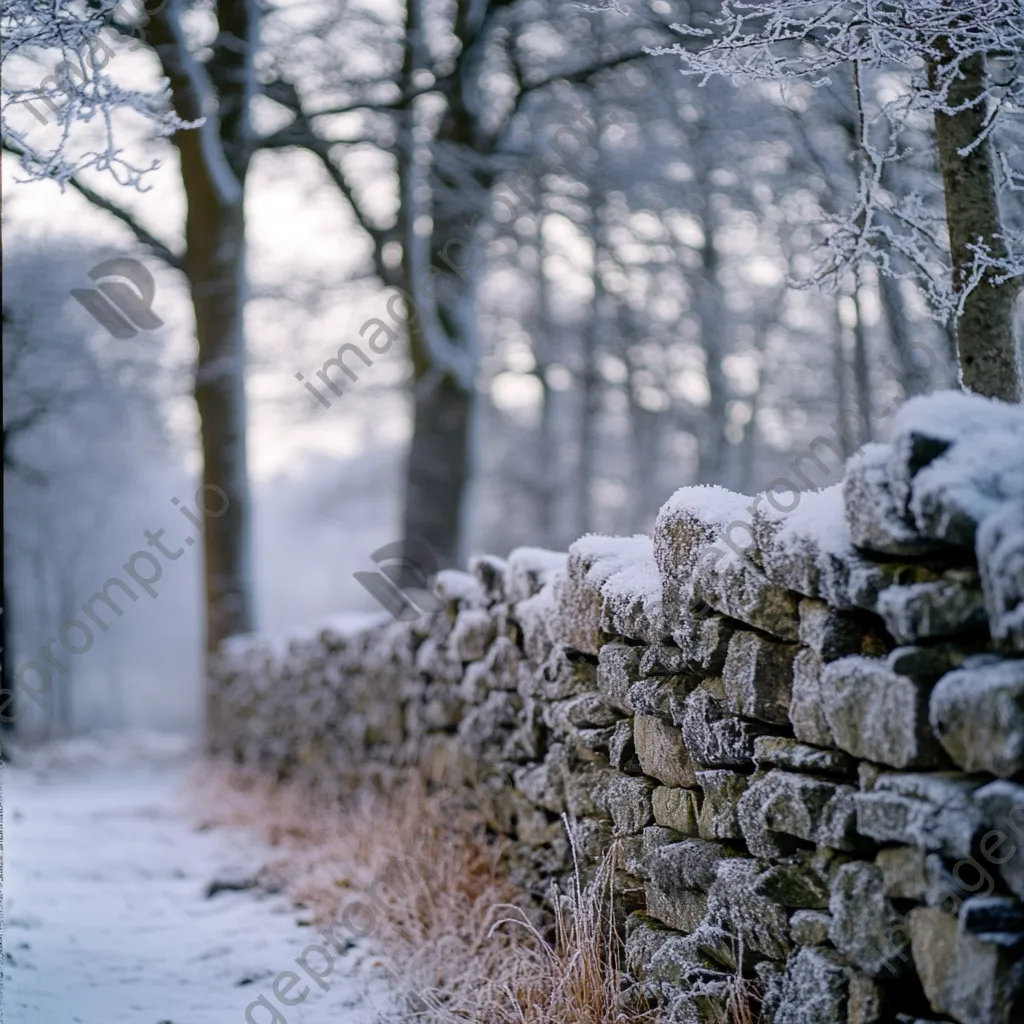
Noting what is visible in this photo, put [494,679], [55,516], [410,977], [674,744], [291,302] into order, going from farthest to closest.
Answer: [55,516]
[291,302]
[494,679]
[410,977]
[674,744]

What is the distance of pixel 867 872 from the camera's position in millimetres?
2158

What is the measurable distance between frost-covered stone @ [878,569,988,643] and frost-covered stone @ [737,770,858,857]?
429 mm

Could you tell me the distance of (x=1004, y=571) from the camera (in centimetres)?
181

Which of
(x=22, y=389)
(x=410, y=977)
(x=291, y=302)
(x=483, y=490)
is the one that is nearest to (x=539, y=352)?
(x=291, y=302)

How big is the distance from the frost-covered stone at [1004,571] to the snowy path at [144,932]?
2.46 m

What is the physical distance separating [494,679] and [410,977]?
49.4 inches

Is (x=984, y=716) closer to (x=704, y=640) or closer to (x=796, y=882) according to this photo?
(x=796, y=882)

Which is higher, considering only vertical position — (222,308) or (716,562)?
(222,308)

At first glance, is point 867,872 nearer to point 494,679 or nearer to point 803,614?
point 803,614

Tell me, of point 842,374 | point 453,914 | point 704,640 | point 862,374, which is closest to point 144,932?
point 453,914

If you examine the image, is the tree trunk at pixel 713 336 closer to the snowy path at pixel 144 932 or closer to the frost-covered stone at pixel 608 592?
the snowy path at pixel 144 932

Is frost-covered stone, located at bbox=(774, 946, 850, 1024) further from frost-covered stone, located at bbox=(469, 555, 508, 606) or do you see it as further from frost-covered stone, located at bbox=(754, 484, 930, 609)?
frost-covered stone, located at bbox=(469, 555, 508, 606)

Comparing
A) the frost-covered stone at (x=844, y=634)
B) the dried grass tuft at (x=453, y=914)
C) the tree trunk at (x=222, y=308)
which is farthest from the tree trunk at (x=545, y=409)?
the frost-covered stone at (x=844, y=634)

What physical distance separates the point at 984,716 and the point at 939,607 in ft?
0.74
